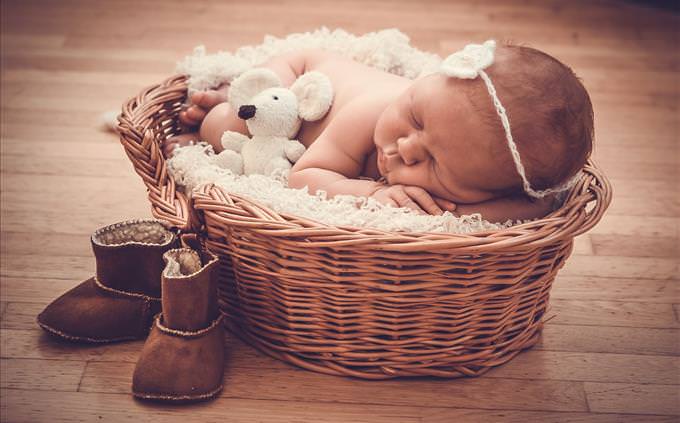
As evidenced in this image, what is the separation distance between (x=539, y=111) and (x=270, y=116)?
0.50 m

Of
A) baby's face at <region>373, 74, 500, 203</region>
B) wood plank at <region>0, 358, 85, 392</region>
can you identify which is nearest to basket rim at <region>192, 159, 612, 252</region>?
baby's face at <region>373, 74, 500, 203</region>

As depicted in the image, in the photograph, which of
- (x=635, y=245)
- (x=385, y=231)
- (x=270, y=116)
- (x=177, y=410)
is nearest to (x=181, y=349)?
(x=177, y=410)

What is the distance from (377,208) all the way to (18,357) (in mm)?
614

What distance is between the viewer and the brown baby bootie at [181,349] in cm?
116

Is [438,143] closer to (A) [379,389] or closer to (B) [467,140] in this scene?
(B) [467,140]

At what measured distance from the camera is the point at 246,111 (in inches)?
54.4

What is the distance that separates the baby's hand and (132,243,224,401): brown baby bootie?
0.96ft

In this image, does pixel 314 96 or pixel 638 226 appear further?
pixel 638 226

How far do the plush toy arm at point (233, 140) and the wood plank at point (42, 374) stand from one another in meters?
0.48

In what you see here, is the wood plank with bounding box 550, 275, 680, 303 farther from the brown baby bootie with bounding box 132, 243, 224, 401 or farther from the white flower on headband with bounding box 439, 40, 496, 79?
the brown baby bootie with bounding box 132, 243, 224, 401

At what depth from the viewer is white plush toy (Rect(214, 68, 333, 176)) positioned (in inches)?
55.8

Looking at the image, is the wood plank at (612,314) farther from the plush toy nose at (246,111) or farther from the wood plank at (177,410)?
the plush toy nose at (246,111)

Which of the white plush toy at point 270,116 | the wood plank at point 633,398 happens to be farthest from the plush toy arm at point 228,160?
the wood plank at point 633,398

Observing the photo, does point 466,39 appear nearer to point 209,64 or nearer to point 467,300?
point 209,64
